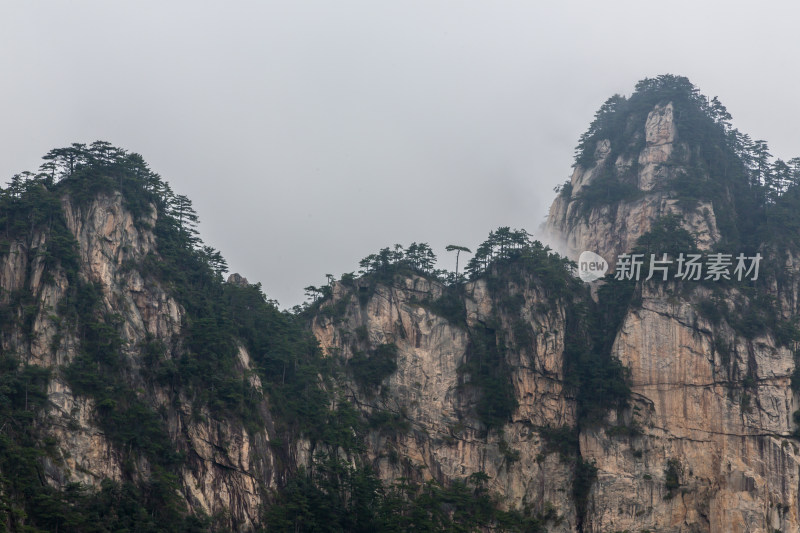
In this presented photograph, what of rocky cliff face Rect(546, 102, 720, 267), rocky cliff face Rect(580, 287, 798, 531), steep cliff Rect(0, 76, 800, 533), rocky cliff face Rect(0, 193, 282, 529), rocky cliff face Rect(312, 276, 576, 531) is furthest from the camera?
rocky cliff face Rect(546, 102, 720, 267)

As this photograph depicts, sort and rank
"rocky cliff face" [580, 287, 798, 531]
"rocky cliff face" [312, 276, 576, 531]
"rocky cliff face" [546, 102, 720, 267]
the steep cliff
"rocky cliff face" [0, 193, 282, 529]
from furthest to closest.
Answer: "rocky cliff face" [546, 102, 720, 267]
"rocky cliff face" [312, 276, 576, 531]
"rocky cliff face" [580, 287, 798, 531]
the steep cliff
"rocky cliff face" [0, 193, 282, 529]

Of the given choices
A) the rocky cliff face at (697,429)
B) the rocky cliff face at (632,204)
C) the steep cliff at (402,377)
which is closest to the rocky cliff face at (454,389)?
the steep cliff at (402,377)

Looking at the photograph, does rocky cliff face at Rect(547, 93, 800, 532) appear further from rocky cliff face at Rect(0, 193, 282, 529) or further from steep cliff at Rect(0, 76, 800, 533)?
rocky cliff face at Rect(0, 193, 282, 529)

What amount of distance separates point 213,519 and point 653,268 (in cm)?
4316

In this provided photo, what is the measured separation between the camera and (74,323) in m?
75.8

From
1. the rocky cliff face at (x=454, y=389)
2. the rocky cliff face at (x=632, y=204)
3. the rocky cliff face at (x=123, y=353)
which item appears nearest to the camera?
the rocky cliff face at (x=123, y=353)

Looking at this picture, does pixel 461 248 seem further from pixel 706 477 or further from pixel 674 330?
pixel 706 477

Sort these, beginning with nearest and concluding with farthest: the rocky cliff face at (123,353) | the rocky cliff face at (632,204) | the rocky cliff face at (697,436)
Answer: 1. the rocky cliff face at (123,353)
2. the rocky cliff face at (697,436)
3. the rocky cliff face at (632,204)

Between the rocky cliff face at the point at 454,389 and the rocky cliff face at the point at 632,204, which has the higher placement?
the rocky cliff face at the point at 632,204

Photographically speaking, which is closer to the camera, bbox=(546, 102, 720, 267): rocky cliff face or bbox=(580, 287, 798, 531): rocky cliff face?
bbox=(580, 287, 798, 531): rocky cliff face

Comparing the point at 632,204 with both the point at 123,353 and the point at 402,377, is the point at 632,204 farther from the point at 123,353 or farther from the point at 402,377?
the point at 123,353

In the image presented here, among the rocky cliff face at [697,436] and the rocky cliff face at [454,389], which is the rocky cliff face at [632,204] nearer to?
the rocky cliff face at [697,436]

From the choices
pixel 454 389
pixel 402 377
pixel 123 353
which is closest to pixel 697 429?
pixel 454 389

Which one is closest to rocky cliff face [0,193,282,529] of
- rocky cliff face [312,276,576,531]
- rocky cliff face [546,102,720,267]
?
rocky cliff face [312,276,576,531]
